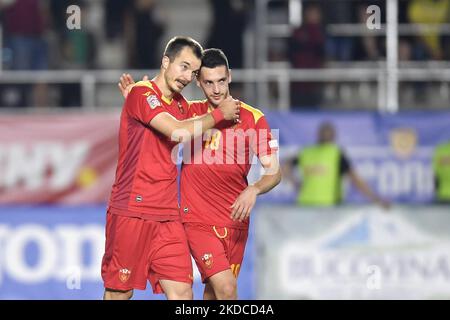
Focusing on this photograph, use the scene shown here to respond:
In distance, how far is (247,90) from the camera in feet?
55.9

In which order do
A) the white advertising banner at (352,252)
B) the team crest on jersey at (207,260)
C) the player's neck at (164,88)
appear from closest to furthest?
the player's neck at (164,88)
the team crest on jersey at (207,260)
the white advertising banner at (352,252)

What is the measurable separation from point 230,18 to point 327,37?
1.37m

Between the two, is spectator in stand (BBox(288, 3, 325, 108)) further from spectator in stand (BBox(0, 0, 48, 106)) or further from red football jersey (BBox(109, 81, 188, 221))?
red football jersey (BBox(109, 81, 188, 221))

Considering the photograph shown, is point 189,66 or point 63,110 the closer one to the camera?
point 189,66

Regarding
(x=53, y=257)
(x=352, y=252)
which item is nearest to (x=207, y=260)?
(x=53, y=257)

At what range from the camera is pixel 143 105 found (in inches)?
390

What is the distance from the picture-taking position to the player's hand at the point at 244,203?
32.7ft

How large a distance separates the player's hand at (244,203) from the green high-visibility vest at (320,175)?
622cm

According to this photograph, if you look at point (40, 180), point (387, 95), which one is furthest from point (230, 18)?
point (40, 180)

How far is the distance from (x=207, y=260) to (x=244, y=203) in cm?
62

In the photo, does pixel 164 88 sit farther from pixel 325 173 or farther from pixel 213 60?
pixel 325 173

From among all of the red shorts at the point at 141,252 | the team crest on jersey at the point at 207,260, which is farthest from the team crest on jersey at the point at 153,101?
the team crest on jersey at the point at 207,260

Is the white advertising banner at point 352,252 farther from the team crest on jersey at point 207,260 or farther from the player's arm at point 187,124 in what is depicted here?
the player's arm at point 187,124
